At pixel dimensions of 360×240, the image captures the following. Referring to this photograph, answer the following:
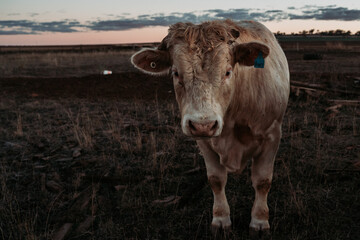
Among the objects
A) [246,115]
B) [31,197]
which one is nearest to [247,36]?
[246,115]

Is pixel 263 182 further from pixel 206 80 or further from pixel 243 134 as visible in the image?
pixel 206 80

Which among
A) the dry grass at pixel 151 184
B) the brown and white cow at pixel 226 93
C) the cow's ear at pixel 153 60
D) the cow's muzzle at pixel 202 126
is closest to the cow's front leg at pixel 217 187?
the brown and white cow at pixel 226 93

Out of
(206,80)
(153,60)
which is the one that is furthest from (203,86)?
(153,60)

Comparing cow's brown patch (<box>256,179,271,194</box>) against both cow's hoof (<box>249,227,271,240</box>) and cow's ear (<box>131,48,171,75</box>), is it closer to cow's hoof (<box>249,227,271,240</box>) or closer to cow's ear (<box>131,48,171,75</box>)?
cow's hoof (<box>249,227,271,240</box>)

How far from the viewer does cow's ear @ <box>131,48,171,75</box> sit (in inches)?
113

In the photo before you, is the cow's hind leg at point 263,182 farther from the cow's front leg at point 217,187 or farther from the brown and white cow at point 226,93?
the cow's front leg at point 217,187

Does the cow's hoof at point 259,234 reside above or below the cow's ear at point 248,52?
below

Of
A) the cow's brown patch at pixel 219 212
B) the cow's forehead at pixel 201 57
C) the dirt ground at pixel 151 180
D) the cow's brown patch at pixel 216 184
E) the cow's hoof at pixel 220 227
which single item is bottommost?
the dirt ground at pixel 151 180

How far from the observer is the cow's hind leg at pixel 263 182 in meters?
3.12

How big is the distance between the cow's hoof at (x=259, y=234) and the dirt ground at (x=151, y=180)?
73mm

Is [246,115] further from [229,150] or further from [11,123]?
[11,123]

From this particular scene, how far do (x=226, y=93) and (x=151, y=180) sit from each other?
7.09 feet

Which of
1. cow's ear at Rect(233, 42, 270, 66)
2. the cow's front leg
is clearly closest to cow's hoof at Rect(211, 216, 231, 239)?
the cow's front leg

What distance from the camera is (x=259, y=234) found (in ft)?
10.3
